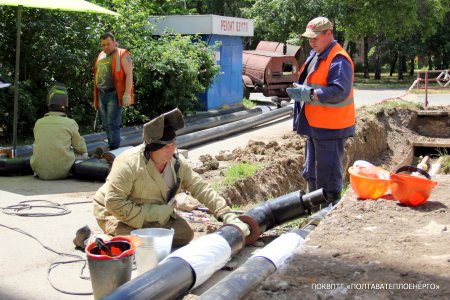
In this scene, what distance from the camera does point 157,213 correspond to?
550 cm

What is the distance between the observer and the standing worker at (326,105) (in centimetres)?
670

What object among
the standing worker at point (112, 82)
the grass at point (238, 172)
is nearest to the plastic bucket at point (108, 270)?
the grass at point (238, 172)

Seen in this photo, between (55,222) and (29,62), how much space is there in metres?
6.50

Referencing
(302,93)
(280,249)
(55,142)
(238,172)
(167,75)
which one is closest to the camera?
(280,249)

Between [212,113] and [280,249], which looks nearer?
[280,249]

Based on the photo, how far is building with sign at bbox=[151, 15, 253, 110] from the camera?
55.0 feet

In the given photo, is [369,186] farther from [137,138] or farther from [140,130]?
[140,130]

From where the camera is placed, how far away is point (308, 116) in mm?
6969

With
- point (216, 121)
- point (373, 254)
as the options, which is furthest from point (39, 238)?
point (216, 121)

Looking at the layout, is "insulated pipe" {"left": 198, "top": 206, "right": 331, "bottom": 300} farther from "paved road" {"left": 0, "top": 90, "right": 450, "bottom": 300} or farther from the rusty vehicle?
the rusty vehicle

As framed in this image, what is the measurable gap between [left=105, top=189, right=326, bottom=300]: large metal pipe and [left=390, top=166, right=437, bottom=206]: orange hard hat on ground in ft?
3.27

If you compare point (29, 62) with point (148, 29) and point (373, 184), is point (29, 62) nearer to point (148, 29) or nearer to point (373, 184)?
point (148, 29)

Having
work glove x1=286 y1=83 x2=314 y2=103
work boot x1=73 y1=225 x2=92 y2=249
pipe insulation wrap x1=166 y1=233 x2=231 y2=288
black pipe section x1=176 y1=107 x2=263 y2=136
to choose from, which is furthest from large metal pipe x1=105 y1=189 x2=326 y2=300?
black pipe section x1=176 y1=107 x2=263 y2=136

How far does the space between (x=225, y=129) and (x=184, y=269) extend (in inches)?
370
